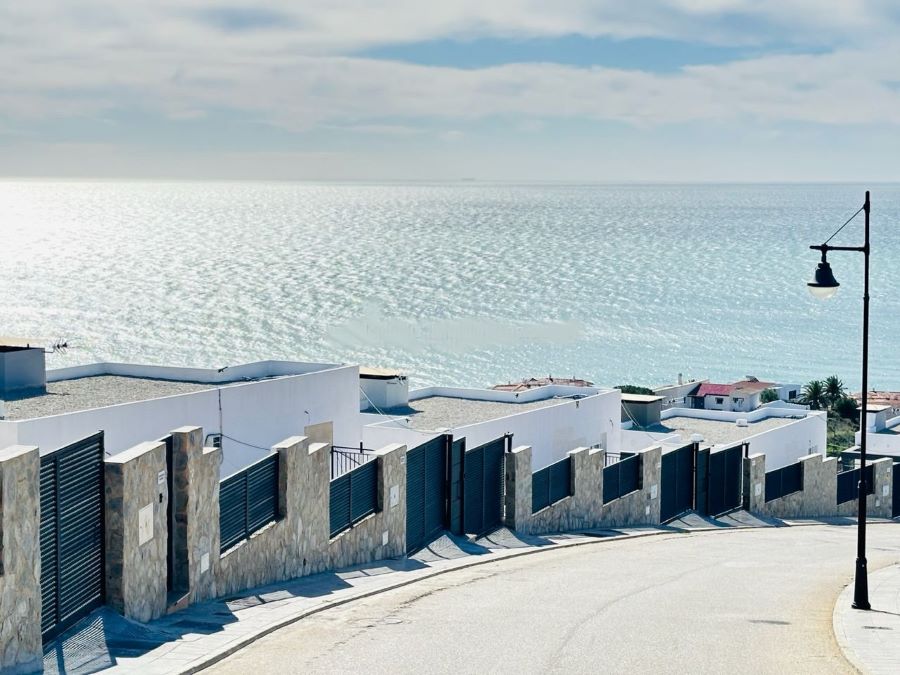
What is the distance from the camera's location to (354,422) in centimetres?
3506

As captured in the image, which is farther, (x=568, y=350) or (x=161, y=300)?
(x=161, y=300)

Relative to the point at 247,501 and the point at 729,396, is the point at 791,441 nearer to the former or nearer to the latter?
the point at 729,396

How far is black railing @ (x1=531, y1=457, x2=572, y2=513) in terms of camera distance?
28.5 meters

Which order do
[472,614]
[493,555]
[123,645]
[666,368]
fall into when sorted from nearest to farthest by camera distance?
[123,645] → [472,614] → [493,555] → [666,368]

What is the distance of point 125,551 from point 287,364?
21557 millimetres

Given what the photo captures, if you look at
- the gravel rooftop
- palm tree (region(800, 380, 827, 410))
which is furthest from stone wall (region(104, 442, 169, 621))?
palm tree (region(800, 380, 827, 410))

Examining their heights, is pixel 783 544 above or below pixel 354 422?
below

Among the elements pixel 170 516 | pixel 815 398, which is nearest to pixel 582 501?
pixel 170 516

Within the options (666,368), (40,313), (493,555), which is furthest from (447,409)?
(40,313)

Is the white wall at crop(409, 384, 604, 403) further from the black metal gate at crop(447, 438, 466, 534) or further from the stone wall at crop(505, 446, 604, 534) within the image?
the black metal gate at crop(447, 438, 466, 534)

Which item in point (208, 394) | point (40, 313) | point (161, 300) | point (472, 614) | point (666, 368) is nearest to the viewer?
point (472, 614)

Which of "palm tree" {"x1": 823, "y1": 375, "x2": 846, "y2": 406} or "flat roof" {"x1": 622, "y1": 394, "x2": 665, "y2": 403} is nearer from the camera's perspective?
"flat roof" {"x1": 622, "y1": 394, "x2": 665, "y2": 403}

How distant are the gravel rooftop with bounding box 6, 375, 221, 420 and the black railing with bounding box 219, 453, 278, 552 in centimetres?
927

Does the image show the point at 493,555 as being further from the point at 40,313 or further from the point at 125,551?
the point at 40,313
